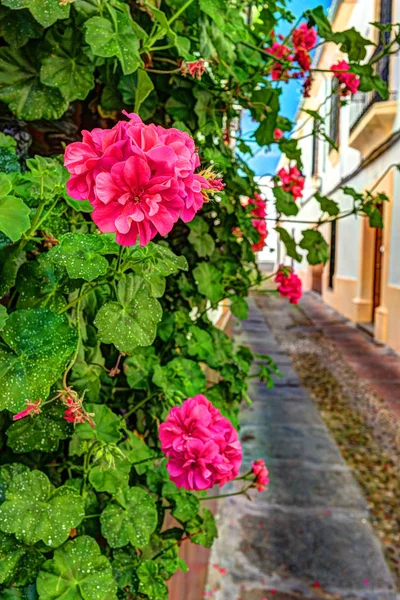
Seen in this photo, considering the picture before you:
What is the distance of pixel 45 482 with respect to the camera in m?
0.71

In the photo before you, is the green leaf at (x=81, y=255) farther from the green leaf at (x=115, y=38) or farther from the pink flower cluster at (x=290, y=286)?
the pink flower cluster at (x=290, y=286)

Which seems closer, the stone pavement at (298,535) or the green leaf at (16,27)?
the green leaf at (16,27)

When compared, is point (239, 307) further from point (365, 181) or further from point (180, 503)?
point (365, 181)

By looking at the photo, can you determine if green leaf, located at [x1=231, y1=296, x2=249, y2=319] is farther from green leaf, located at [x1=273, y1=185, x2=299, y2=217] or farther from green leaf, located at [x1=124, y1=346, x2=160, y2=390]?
green leaf, located at [x1=124, y1=346, x2=160, y2=390]

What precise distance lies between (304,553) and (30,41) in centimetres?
231

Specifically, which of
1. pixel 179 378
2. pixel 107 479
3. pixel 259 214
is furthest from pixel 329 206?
pixel 107 479

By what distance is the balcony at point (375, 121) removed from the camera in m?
7.70

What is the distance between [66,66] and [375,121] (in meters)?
7.89

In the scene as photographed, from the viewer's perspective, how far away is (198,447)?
84 cm

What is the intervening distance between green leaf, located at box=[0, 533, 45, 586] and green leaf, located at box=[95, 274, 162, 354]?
27 centimetres

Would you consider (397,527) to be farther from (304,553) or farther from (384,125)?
(384,125)

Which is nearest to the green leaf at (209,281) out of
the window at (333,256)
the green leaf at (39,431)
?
the green leaf at (39,431)

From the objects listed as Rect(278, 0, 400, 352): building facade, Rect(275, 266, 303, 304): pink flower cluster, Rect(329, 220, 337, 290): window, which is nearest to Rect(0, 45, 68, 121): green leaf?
Rect(275, 266, 303, 304): pink flower cluster

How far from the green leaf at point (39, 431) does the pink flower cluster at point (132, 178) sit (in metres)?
0.34
